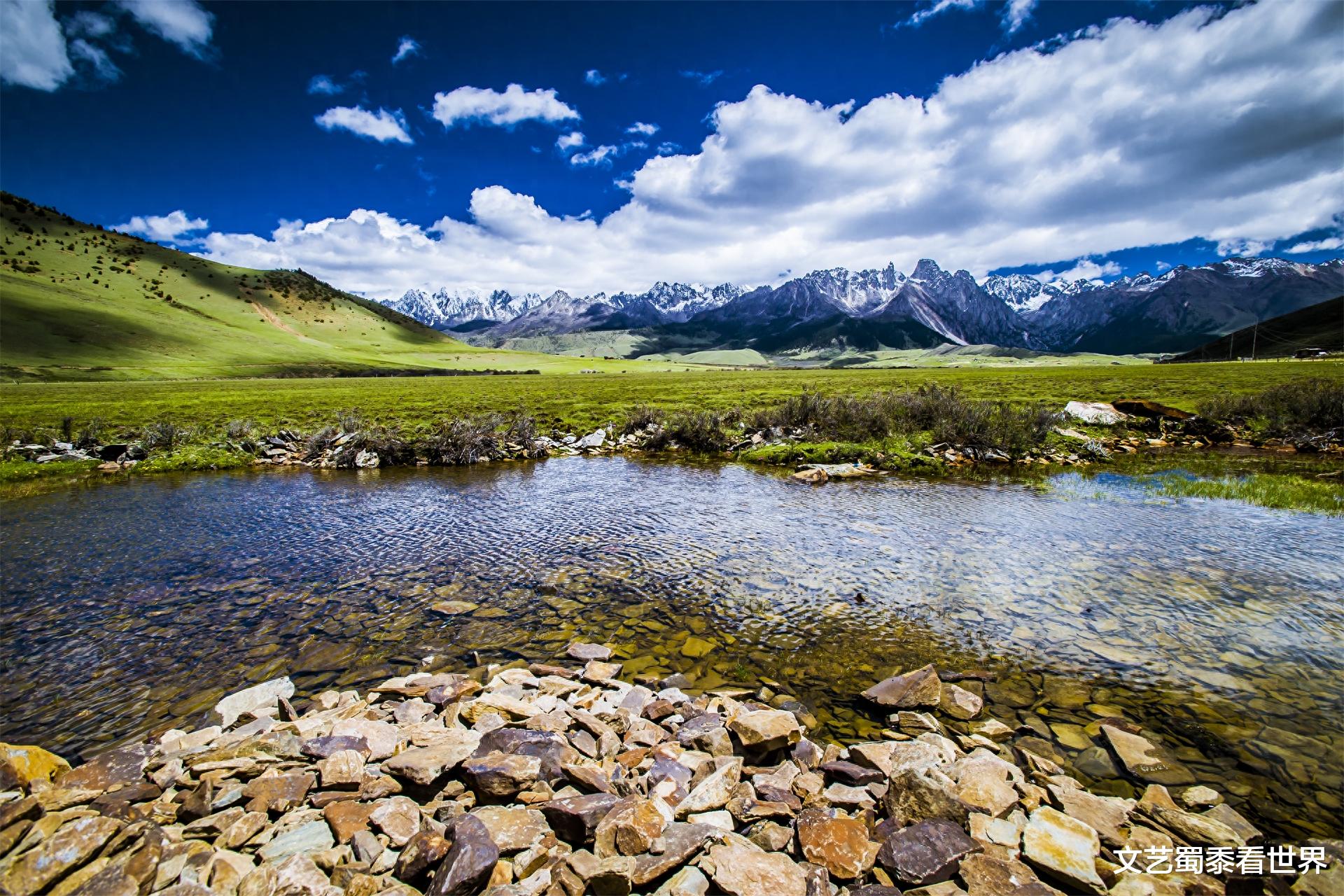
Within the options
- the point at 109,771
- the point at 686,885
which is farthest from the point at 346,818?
the point at 686,885

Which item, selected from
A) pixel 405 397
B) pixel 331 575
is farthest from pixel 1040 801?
pixel 405 397

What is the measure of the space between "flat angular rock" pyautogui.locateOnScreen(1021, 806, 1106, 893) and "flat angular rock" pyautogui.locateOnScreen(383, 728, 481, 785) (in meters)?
5.89

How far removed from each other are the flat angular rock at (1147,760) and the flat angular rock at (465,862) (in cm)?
726

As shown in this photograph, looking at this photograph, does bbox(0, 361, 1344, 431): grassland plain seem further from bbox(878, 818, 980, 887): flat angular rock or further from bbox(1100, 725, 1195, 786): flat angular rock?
bbox(878, 818, 980, 887): flat angular rock

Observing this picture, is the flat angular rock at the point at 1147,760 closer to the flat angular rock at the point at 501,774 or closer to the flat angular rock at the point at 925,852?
the flat angular rock at the point at 925,852

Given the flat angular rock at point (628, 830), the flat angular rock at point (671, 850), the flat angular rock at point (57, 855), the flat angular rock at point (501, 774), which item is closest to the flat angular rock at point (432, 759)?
the flat angular rock at point (501, 774)

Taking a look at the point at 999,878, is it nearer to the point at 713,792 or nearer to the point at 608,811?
the point at 713,792

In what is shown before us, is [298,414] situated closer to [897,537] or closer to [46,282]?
[897,537]

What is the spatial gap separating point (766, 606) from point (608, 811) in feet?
20.4

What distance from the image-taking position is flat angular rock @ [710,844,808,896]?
472cm

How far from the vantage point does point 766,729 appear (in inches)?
265

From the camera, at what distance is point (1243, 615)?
33.1ft

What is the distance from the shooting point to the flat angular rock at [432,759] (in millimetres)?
6035

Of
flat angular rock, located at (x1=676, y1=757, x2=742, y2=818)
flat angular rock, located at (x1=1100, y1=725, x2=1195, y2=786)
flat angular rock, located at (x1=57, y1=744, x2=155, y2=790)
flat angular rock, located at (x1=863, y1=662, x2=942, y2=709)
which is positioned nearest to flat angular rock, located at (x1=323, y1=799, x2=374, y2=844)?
flat angular rock, located at (x1=57, y1=744, x2=155, y2=790)
